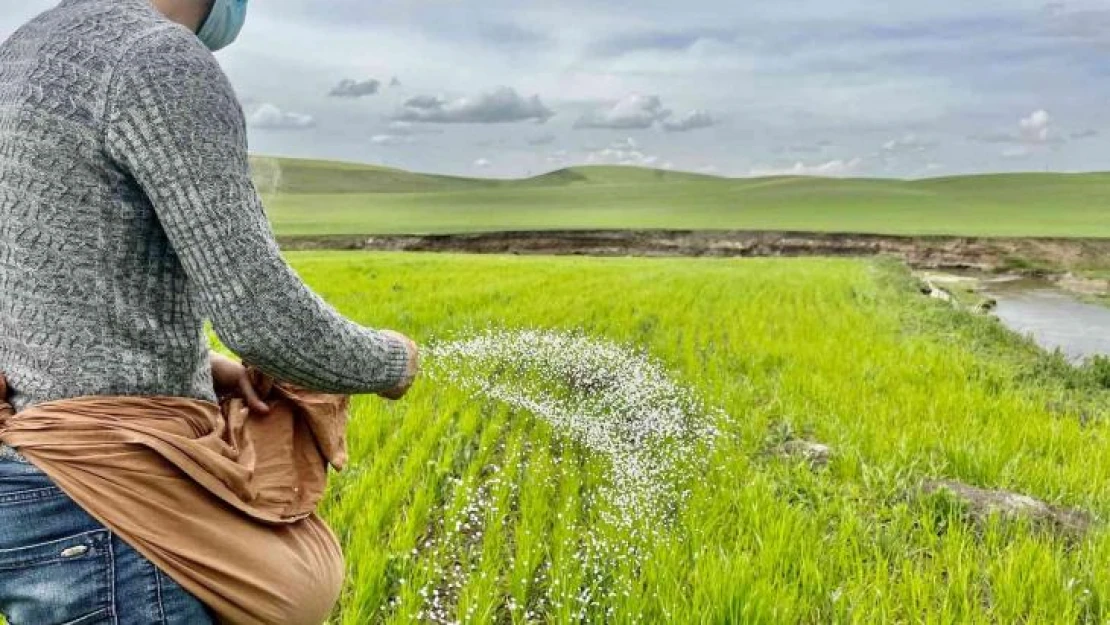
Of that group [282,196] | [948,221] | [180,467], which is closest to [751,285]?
[180,467]

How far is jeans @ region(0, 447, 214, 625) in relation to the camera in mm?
1249

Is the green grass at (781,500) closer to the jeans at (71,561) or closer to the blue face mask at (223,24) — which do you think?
the jeans at (71,561)

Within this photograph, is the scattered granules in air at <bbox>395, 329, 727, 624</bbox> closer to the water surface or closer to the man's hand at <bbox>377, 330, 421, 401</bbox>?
the man's hand at <bbox>377, 330, 421, 401</bbox>

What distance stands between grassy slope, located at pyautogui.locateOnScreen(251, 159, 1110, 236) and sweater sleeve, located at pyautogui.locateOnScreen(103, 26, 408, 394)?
45.5 metres

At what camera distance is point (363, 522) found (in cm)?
342

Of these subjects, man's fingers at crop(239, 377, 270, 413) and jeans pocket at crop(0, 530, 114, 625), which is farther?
man's fingers at crop(239, 377, 270, 413)

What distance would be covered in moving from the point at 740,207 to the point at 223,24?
217 feet

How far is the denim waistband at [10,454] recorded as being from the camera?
4.23 feet

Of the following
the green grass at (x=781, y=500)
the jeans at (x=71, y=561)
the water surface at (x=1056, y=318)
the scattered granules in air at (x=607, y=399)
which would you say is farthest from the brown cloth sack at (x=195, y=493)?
the water surface at (x=1056, y=318)

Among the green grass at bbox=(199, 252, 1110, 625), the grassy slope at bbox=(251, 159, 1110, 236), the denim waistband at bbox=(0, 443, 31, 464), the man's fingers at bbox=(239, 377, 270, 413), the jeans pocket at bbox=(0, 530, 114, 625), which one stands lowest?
the green grass at bbox=(199, 252, 1110, 625)

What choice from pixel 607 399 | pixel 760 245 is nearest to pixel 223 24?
pixel 607 399

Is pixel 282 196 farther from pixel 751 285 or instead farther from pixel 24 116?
pixel 24 116

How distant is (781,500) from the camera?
151 inches

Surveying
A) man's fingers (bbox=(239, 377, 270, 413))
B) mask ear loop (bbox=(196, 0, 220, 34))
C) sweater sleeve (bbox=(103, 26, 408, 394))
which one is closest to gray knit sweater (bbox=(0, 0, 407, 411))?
sweater sleeve (bbox=(103, 26, 408, 394))
